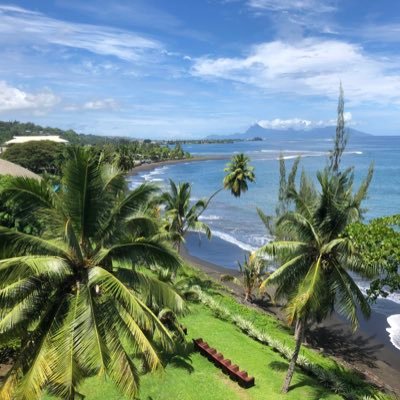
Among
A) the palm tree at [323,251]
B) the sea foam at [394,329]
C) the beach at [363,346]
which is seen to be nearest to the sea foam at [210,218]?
the beach at [363,346]

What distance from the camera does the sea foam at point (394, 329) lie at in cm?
2461

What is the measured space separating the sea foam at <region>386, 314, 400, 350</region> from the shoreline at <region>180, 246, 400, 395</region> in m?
0.80

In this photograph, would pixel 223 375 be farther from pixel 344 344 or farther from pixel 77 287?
pixel 344 344

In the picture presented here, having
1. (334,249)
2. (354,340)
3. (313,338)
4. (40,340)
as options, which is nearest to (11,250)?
(40,340)

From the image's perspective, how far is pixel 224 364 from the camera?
1652 cm

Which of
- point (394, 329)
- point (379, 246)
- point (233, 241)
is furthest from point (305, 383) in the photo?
point (233, 241)

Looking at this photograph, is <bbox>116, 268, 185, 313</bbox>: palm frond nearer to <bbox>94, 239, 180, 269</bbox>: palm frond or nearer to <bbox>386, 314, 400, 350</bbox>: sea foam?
<bbox>94, 239, 180, 269</bbox>: palm frond

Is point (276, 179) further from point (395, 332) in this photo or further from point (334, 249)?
point (334, 249)

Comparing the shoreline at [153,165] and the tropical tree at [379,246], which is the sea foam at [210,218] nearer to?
the tropical tree at [379,246]

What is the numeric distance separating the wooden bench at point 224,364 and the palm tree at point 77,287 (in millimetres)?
6380

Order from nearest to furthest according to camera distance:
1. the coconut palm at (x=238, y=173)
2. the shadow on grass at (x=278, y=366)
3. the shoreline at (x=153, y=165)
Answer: the shadow on grass at (x=278, y=366) < the coconut palm at (x=238, y=173) < the shoreline at (x=153, y=165)

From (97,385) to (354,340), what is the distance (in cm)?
1598

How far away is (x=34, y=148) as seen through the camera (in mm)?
97375

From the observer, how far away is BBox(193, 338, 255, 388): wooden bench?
15668 millimetres
